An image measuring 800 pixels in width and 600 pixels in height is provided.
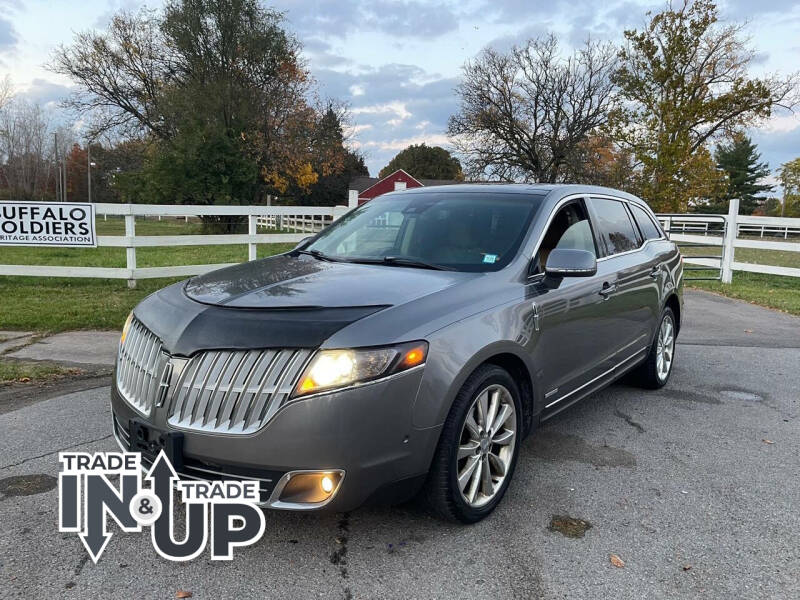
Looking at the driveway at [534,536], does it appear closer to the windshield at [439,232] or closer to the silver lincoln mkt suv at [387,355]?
the silver lincoln mkt suv at [387,355]

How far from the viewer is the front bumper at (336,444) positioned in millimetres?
2486

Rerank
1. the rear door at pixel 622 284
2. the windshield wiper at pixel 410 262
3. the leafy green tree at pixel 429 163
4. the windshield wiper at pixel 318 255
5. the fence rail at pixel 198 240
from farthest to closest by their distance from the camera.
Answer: the leafy green tree at pixel 429 163 → the fence rail at pixel 198 240 → the rear door at pixel 622 284 → the windshield wiper at pixel 318 255 → the windshield wiper at pixel 410 262

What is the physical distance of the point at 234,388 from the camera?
2578 mm

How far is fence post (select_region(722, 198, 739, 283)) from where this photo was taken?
13.1 m

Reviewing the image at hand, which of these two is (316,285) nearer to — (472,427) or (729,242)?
(472,427)

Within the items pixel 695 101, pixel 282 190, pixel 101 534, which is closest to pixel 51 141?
pixel 282 190

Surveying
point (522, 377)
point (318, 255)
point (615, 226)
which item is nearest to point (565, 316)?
point (522, 377)

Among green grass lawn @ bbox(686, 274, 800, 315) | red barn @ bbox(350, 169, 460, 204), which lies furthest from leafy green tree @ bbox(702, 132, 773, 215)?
green grass lawn @ bbox(686, 274, 800, 315)

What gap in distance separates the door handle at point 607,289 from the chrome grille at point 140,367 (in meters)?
2.85

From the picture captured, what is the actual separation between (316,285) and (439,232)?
1096mm

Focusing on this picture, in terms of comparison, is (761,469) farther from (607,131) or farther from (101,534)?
(607,131)

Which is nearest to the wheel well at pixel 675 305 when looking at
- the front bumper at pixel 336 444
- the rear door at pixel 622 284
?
the rear door at pixel 622 284

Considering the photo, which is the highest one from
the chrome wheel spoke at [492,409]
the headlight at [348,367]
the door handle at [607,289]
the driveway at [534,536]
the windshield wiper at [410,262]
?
the windshield wiper at [410,262]

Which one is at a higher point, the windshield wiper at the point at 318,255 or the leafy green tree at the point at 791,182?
the leafy green tree at the point at 791,182
